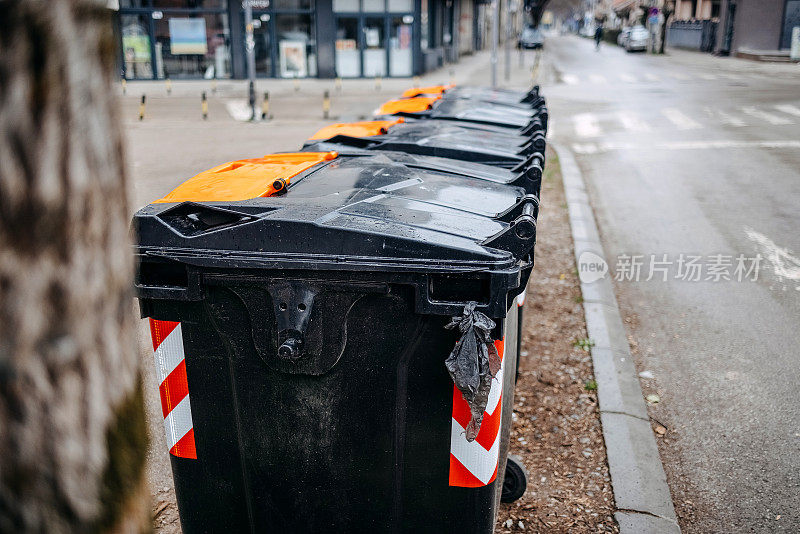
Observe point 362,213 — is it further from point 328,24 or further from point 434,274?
point 328,24

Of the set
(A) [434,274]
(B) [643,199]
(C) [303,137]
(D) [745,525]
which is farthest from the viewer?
(C) [303,137]

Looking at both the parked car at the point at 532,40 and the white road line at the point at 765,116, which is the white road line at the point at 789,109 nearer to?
the white road line at the point at 765,116

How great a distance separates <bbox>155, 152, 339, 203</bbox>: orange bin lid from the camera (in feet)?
10.3

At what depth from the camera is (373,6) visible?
28.4 meters

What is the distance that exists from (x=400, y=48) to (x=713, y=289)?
24403 mm

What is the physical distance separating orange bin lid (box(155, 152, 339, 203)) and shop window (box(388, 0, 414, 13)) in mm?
26003

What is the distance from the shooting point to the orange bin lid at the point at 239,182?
10.3 ft

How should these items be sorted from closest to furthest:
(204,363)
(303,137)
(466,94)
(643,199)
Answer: (204,363) → (466,94) → (643,199) → (303,137)

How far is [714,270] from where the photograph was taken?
6980 mm

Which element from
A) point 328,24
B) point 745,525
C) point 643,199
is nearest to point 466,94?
point 643,199

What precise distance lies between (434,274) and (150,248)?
1.04 m

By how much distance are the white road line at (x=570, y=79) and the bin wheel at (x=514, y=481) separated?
2405 cm

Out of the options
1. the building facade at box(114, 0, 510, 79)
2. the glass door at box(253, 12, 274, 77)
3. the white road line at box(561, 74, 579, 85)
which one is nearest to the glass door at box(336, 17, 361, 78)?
the building facade at box(114, 0, 510, 79)

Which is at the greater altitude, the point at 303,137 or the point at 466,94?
the point at 466,94
